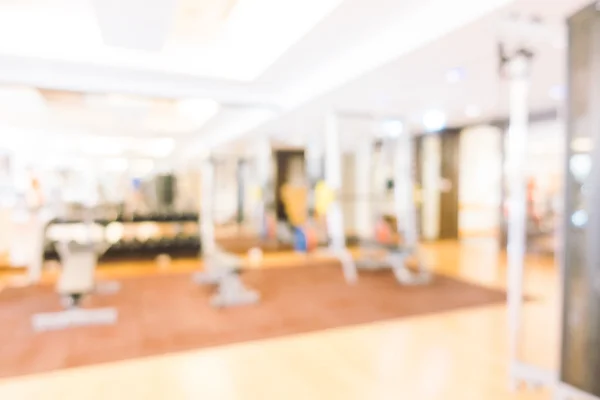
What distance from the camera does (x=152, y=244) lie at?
642 cm

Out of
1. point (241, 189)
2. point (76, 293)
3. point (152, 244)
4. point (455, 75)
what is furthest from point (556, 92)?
point (241, 189)

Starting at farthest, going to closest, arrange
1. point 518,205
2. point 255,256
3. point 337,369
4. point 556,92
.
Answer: point 255,256
point 556,92
point 337,369
point 518,205

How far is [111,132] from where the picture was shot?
9039 mm

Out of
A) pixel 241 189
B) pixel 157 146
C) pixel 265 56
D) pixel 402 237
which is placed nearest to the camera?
pixel 265 56

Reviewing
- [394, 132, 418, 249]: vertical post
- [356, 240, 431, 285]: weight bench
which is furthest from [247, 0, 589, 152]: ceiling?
[356, 240, 431, 285]: weight bench

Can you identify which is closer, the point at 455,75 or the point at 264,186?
the point at 455,75

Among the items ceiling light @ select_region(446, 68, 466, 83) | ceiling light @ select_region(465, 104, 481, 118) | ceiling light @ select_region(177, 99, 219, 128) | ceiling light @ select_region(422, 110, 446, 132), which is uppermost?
ceiling light @ select_region(177, 99, 219, 128)

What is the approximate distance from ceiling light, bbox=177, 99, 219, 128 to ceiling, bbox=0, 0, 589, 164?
0.05 m

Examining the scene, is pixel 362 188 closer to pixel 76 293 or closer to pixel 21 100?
pixel 21 100

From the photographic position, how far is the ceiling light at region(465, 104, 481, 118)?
20.0 feet

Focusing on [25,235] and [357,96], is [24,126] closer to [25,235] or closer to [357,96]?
[25,235]

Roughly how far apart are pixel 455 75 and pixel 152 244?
4.85 m

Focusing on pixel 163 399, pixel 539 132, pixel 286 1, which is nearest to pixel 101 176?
pixel 286 1

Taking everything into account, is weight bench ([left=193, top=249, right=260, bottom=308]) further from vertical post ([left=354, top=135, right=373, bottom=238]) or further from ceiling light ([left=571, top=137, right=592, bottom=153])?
vertical post ([left=354, top=135, right=373, bottom=238])
